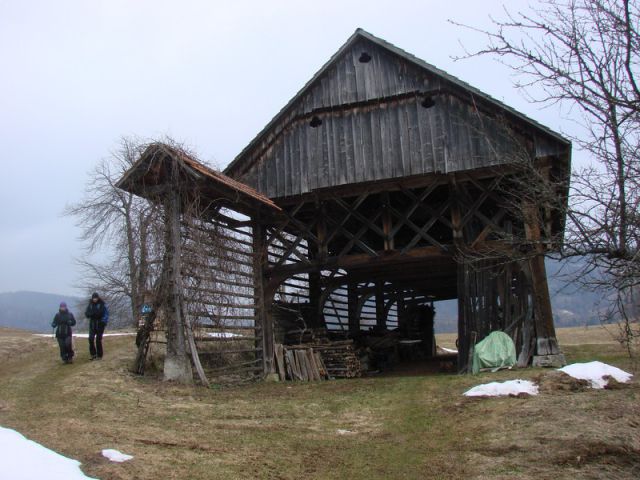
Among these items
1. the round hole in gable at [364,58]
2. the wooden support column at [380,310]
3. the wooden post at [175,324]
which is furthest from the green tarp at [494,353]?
the wooden support column at [380,310]

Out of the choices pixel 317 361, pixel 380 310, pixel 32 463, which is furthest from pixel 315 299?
pixel 32 463

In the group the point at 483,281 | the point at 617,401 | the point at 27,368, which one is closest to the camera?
the point at 617,401

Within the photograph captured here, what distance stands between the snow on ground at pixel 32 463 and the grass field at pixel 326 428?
0.20m

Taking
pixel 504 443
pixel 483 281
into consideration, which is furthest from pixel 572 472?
pixel 483 281

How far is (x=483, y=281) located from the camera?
48.5 ft

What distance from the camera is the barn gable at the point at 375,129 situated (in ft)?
46.1

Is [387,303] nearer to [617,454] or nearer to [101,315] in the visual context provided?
[101,315]

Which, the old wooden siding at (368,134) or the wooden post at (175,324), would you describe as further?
the old wooden siding at (368,134)

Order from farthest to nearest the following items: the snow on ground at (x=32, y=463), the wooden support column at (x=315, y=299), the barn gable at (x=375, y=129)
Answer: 1. the wooden support column at (x=315, y=299)
2. the barn gable at (x=375, y=129)
3. the snow on ground at (x=32, y=463)

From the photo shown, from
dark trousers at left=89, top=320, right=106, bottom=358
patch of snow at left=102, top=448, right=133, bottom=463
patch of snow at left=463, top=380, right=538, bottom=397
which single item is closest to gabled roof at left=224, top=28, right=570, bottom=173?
dark trousers at left=89, top=320, right=106, bottom=358

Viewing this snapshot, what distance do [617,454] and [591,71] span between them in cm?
415

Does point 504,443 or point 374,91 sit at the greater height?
point 374,91

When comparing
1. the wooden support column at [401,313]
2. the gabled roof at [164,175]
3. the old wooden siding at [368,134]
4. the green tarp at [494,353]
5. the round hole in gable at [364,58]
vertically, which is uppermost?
the round hole in gable at [364,58]

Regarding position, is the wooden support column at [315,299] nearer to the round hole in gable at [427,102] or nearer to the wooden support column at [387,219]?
the wooden support column at [387,219]
